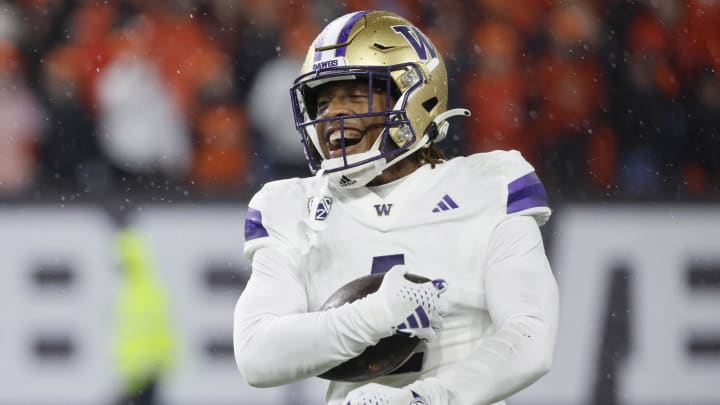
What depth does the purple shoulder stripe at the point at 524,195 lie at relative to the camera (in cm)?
194

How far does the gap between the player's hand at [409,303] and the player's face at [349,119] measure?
316 mm

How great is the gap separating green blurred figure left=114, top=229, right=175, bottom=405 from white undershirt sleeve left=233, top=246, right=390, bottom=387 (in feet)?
4.77

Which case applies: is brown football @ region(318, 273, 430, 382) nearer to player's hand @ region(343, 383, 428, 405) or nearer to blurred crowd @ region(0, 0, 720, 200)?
player's hand @ region(343, 383, 428, 405)

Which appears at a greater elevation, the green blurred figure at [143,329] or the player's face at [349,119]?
the player's face at [349,119]

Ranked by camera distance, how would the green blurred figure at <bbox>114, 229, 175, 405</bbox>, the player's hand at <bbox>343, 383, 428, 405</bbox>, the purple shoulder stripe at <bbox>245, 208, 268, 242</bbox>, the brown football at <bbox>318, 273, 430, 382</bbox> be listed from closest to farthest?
the player's hand at <bbox>343, 383, 428, 405</bbox> < the brown football at <bbox>318, 273, 430, 382</bbox> < the purple shoulder stripe at <bbox>245, 208, 268, 242</bbox> < the green blurred figure at <bbox>114, 229, 175, 405</bbox>

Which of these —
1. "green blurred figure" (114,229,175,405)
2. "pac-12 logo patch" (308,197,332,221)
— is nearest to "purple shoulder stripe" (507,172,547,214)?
"pac-12 logo patch" (308,197,332,221)

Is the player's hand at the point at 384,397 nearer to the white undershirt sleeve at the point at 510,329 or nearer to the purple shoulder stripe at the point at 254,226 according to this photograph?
the white undershirt sleeve at the point at 510,329

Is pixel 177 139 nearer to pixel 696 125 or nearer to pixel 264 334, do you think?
pixel 696 125

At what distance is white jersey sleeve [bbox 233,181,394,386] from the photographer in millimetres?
1729

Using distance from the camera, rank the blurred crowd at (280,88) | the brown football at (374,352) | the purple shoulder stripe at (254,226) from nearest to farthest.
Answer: the brown football at (374,352) < the purple shoulder stripe at (254,226) < the blurred crowd at (280,88)

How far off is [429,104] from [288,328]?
1.67ft

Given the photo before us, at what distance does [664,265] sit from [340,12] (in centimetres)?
131

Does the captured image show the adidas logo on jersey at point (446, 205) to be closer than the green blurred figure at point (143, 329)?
Yes

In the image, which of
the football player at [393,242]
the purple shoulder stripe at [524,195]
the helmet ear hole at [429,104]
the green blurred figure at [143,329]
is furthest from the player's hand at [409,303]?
the green blurred figure at [143,329]
